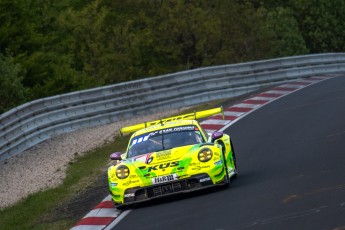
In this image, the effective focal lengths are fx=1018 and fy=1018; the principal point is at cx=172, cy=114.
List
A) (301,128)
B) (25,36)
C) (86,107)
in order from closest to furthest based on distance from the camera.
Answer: (301,128)
(86,107)
(25,36)

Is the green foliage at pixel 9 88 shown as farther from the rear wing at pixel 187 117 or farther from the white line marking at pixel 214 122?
the rear wing at pixel 187 117

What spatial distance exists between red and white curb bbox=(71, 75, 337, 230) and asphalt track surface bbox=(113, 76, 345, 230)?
0.31 meters

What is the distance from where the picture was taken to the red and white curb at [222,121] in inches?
570

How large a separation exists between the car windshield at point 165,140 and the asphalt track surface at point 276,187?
911 millimetres

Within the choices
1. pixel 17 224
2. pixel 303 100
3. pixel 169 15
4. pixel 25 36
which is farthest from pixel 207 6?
pixel 17 224

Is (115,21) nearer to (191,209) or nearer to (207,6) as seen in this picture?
(207,6)

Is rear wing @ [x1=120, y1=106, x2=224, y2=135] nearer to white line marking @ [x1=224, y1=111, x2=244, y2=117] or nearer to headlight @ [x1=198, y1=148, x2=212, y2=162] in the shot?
headlight @ [x1=198, y1=148, x2=212, y2=162]

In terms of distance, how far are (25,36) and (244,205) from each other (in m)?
27.1

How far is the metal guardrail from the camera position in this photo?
2319 cm

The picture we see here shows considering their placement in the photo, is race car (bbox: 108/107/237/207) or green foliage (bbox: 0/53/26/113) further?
green foliage (bbox: 0/53/26/113)

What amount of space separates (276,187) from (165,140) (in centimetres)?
244

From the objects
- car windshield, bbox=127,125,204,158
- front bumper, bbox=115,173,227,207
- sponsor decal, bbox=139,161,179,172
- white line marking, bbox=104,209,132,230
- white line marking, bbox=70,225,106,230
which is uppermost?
car windshield, bbox=127,125,204,158

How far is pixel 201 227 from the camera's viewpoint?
12.3 m

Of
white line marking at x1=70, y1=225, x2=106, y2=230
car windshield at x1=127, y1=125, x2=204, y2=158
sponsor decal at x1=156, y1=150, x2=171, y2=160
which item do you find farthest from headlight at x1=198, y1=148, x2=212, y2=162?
white line marking at x1=70, y1=225, x2=106, y2=230
